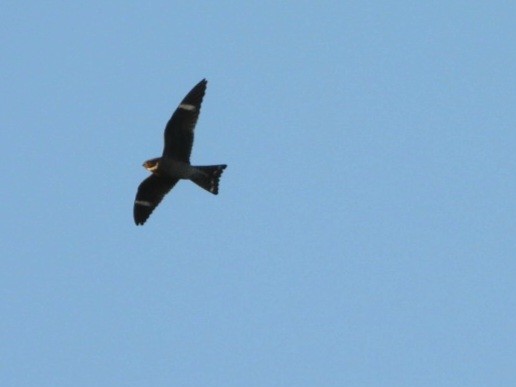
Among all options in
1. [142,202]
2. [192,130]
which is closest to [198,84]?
[192,130]

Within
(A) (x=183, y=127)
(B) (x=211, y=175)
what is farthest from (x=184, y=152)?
(B) (x=211, y=175)

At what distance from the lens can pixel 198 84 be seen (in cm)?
2300

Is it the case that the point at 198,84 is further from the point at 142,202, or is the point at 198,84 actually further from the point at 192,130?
the point at 142,202

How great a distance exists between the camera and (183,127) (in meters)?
22.7

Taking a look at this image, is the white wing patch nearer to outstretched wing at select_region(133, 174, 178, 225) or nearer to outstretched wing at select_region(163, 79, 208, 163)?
outstretched wing at select_region(163, 79, 208, 163)

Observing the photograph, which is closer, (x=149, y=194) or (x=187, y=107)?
(x=187, y=107)

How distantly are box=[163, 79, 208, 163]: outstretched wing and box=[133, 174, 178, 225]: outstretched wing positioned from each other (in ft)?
2.86

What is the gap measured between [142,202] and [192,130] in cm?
179

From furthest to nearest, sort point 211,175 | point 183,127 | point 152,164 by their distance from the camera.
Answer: point 152,164
point 211,175
point 183,127

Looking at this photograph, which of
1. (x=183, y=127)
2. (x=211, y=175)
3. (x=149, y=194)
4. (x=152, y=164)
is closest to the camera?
(x=183, y=127)

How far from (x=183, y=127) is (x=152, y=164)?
837mm

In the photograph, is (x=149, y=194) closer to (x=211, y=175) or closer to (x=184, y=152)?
(x=184, y=152)

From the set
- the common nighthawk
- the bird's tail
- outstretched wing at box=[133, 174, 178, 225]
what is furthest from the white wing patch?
outstretched wing at box=[133, 174, 178, 225]

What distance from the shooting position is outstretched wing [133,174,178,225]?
931 inches
